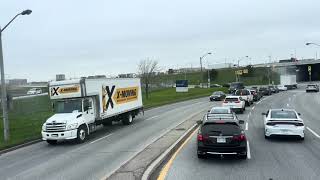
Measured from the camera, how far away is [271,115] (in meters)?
20.7

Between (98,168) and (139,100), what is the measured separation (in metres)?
19.5

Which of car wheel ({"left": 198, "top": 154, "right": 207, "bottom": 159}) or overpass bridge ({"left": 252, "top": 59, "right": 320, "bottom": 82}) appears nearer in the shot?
car wheel ({"left": 198, "top": 154, "right": 207, "bottom": 159})

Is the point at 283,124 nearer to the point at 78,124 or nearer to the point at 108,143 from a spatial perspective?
the point at 108,143

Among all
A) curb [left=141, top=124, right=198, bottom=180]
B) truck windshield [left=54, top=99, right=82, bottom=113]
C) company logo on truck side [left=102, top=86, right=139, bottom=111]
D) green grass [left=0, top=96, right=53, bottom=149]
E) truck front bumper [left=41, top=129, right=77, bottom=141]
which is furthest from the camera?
company logo on truck side [left=102, top=86, right=139, bottom=111]

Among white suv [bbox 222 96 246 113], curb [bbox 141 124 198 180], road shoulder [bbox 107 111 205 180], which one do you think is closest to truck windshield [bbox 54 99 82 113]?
road shoulder [bbox 107 111 205 180]

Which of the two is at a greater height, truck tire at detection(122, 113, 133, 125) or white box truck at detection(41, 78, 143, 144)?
white box truck at detection(41, 78, 143, 144)

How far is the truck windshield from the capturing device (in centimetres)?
2309

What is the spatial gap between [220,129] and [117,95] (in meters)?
14.7

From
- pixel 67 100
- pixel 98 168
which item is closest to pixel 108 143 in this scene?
pixel 67 100

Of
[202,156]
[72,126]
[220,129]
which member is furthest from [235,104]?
[220,129]

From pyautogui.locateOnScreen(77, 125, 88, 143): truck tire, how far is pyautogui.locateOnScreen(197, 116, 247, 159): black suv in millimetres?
9011

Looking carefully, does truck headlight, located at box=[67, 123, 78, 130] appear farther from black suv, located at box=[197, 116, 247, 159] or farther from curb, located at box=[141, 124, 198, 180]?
black suv, located at box=[197, 116, 247, 159]

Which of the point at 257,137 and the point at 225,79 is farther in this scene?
the point at 225,79

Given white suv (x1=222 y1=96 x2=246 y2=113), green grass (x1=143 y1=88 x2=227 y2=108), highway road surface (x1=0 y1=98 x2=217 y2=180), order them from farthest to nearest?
green grass (x1=143 y1=88 x2=227 y2=108)
white suv (x1=222 y1=96 x2=246 y2=113)
highway road surface (x1=0 y1=98 x2=217 y2=180)
